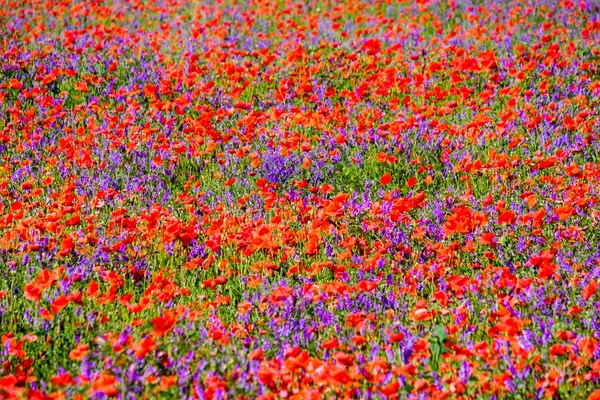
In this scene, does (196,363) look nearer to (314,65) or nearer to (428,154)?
(428,154)

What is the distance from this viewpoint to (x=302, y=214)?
4363 mm

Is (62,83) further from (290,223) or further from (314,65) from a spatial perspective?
(290,223)

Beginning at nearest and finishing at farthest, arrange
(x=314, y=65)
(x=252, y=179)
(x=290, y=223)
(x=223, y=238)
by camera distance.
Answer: (x=223, y=238) → (x=290, y=223) → (x=252, y=179) → (x=314, y=65)

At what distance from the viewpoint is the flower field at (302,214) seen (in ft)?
9.51

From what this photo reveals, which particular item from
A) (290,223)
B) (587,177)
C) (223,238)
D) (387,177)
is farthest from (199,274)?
(587,177)

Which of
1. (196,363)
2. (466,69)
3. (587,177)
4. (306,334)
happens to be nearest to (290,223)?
(306,334)

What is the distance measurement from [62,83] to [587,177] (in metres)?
4.85

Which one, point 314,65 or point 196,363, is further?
point 314,65

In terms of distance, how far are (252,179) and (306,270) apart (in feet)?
4.40

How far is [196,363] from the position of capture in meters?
2.93

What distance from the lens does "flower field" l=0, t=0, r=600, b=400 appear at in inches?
114

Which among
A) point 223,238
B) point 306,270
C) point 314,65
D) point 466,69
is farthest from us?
point 314,65

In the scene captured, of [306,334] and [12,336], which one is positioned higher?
[12,336]

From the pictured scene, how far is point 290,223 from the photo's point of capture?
433 cm
